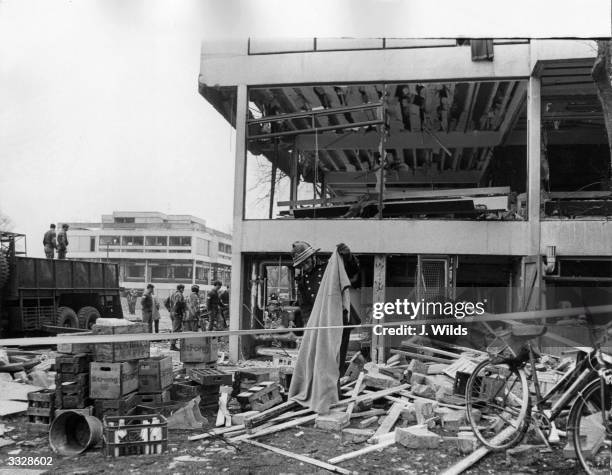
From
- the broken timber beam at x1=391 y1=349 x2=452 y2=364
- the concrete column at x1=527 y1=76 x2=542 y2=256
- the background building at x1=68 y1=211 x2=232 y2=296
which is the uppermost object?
the concrete column at x1=527 y1=76 x2=542 y2=256

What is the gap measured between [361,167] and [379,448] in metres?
12.6

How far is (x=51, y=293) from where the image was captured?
11.5m

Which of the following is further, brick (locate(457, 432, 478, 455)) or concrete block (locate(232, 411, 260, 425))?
concrete block (locate(232, 411, 260, 425))

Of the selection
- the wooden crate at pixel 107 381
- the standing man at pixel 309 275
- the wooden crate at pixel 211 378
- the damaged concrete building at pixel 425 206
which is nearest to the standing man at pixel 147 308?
the damaged concrete building at pixel 425 206

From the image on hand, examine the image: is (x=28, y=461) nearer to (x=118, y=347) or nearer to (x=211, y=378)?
(x=118, y=347)

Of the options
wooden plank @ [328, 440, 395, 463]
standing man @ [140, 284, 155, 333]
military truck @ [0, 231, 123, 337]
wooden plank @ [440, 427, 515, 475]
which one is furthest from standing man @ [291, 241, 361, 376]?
standing man @ [140, 284, 155, 333]

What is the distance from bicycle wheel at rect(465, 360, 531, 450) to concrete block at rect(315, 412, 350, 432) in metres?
1.26

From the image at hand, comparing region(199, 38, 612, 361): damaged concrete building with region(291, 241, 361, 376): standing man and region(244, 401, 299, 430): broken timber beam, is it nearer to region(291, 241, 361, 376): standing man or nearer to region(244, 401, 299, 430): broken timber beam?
region(291, 241, 361, 376): standing man

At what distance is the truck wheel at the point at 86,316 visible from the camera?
12016 mm

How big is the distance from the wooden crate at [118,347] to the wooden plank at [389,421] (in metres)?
2.38

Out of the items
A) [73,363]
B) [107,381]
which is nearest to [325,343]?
[107,381]

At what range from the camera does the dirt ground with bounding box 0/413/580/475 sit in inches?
172

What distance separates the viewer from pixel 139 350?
5605 mm

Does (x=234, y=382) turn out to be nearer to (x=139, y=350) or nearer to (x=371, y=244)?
(x=139, y=350)
